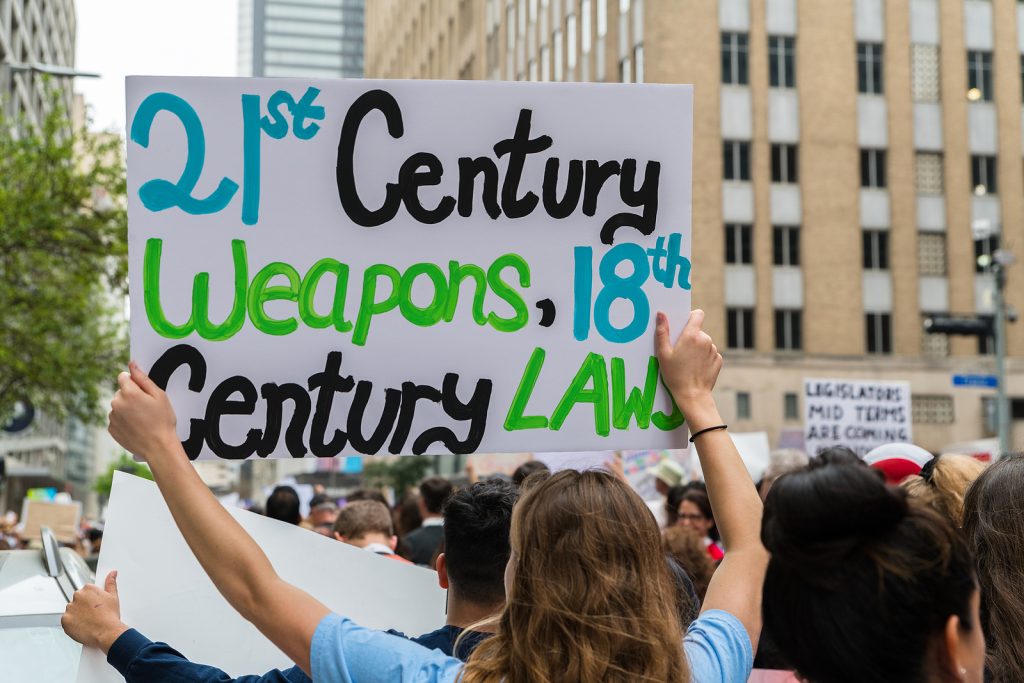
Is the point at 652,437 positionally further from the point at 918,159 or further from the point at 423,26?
the point at 423,26

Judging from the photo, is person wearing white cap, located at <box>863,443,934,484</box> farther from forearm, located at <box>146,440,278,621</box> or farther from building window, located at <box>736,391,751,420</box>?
building window, located at <box>736,391,751,420</box>

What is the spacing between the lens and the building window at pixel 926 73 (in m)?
36.1

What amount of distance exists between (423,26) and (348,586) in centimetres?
5986

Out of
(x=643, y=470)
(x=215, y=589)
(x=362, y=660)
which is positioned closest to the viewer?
(x=362, y=660)

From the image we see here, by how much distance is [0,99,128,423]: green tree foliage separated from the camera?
49.8ft

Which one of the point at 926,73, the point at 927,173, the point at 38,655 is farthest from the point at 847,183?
the point at 38,655

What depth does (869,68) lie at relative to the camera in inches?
1414

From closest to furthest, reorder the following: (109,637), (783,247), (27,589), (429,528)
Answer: (109,637) → (27,589) → (429,528) → (783,247)

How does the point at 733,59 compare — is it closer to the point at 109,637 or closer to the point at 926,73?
the point at 926,73

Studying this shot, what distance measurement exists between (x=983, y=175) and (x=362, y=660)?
37083mm

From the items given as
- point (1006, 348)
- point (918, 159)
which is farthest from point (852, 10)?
point (1006, 348)

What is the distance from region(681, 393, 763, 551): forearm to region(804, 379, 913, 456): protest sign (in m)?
11.4

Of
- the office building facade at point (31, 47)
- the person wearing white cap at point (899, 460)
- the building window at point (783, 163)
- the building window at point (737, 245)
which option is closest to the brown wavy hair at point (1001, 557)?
the person wearing white cap at point (899, 460)

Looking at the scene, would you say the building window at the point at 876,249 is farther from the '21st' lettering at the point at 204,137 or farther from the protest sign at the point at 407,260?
the '21st' lettering at the point at 204,137
